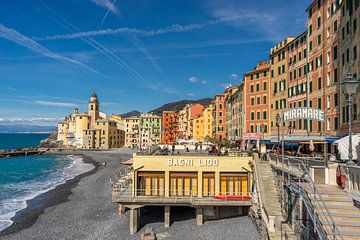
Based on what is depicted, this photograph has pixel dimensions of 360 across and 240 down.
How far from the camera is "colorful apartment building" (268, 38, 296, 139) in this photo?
53.4 metres

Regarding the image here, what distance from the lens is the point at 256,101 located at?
6169cm

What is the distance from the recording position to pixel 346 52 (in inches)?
1237

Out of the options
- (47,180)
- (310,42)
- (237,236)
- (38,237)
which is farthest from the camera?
(47,180)

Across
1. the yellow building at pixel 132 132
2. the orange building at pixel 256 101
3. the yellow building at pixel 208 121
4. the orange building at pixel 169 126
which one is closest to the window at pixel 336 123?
the orange building at pixel 256 101

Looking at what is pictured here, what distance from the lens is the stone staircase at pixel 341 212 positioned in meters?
12.0

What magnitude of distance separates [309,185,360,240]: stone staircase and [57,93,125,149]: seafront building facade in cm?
15078

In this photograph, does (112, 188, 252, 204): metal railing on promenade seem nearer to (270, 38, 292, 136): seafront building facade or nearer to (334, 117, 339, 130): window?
(334, 117, 339, 130): window

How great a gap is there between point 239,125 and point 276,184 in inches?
1754

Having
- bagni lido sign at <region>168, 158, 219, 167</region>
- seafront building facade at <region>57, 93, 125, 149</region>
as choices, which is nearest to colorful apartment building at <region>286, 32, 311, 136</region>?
bagni lido sign at <region>168, 158, 219, 167</region>

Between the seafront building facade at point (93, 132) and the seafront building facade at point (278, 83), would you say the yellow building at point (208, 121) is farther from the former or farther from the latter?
the seafront building facade at point (93, 132)

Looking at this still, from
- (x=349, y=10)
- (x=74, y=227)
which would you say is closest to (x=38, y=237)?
(x=74, y=227)

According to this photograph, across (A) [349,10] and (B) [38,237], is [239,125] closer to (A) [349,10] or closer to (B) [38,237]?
(A) [349,10]

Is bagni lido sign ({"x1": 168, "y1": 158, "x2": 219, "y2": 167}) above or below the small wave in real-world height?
above

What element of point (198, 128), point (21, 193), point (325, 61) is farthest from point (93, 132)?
point (325, 61)
